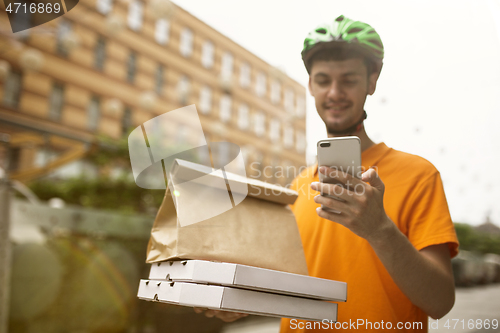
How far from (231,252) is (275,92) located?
0.53m

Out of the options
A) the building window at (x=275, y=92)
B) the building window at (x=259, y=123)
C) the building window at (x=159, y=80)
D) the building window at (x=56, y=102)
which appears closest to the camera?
the building window at (x=275, y=92)

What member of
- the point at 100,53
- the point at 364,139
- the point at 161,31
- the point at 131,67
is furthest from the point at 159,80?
the point at 364,139

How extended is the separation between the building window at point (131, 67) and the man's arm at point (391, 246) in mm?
9697

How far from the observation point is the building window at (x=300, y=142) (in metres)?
0.87

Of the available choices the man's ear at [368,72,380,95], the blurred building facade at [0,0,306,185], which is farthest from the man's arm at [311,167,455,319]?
the blurred building facade at [0,0,306,185]

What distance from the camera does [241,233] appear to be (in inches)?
26.0

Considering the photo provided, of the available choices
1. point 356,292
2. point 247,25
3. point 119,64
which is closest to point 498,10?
point 247,25

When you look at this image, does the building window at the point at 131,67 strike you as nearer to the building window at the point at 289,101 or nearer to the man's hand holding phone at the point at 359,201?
the building window at the point at 289,101

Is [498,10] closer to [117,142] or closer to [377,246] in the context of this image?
[377,246]

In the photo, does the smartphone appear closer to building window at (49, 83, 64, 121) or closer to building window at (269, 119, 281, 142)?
building window at (269, 119, 281, 142)

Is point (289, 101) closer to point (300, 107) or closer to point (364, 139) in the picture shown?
point (300, 107)

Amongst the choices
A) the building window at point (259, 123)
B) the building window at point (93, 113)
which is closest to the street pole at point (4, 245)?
the building window at point (259, 123)

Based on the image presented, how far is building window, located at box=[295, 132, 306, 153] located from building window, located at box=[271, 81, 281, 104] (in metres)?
0.14

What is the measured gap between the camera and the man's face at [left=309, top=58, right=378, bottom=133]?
70 centimetres
